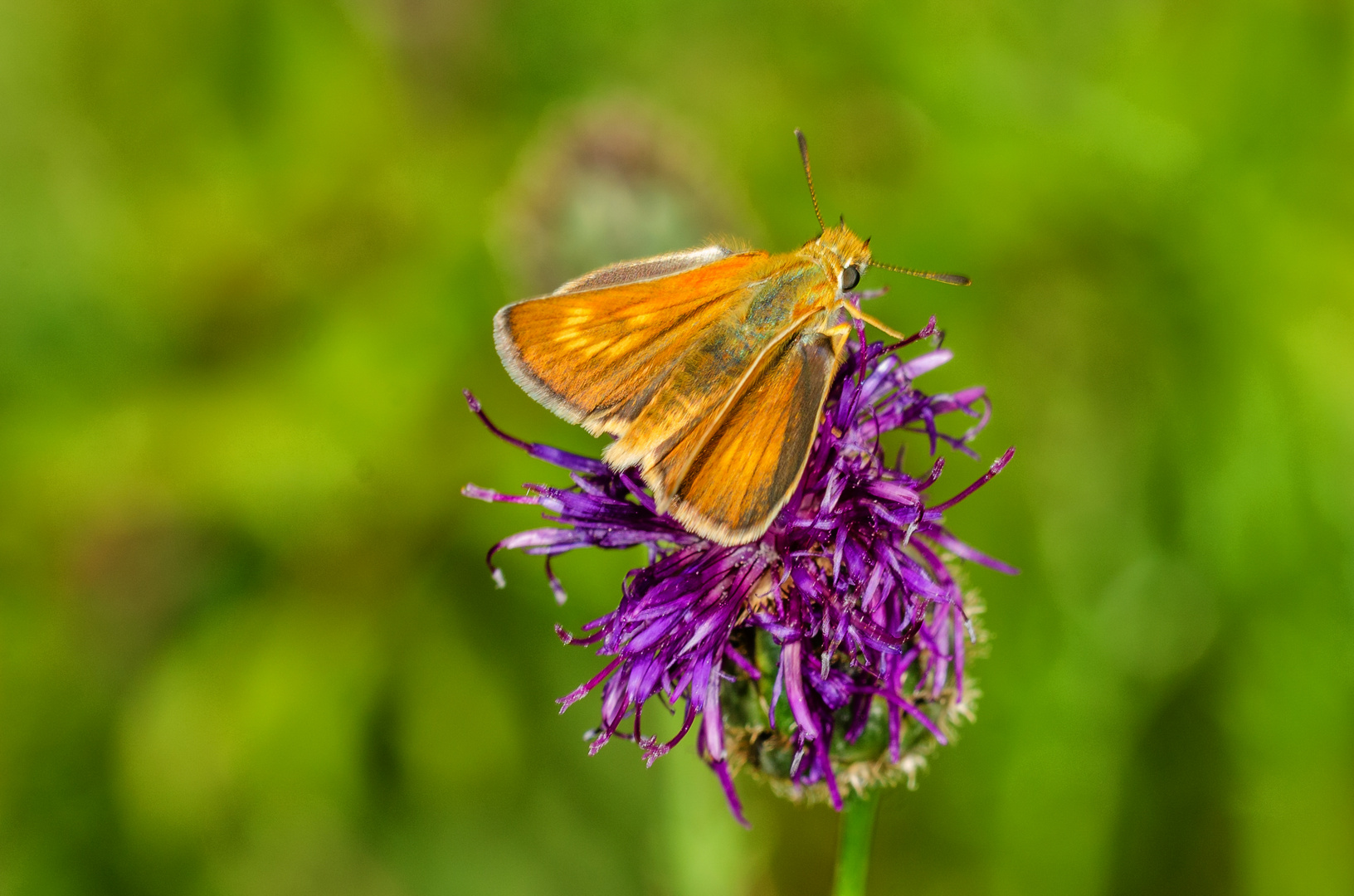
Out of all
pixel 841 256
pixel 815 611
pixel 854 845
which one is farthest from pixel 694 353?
pixel 854 845

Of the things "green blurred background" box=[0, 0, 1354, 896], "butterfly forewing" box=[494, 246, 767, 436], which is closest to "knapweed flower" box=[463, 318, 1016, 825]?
"butterfly forewing" box=[494, 246, 767, 436]

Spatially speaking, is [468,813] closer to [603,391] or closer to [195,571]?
[195,571]

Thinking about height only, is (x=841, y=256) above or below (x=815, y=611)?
above

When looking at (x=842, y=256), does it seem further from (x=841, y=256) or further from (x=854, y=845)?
(x=854, y=845)

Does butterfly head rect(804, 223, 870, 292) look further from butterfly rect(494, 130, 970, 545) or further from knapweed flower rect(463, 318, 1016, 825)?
knapweed flower rect(463, 318, 1016, 825)

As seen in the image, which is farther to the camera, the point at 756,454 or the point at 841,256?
the point at 841,256

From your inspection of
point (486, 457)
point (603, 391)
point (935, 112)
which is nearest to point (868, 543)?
point (603, 391)

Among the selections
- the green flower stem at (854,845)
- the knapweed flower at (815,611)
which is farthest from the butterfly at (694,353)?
the green flower stem at (854,845)
